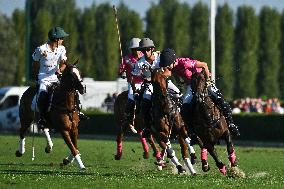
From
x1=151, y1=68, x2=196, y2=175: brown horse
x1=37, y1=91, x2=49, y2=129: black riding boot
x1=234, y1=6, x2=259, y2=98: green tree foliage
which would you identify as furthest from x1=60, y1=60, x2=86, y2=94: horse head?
x1=234, y1=6, x2=259, y2=98: green tree foliage

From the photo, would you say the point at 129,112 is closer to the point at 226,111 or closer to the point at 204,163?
the point at 226,111

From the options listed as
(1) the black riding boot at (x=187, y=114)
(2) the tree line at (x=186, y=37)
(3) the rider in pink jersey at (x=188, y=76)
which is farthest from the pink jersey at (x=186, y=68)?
(2) the tree line at (x=186, y=37)

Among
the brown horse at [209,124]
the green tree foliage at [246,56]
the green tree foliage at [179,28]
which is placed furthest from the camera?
the green tree foliage at [179,28]

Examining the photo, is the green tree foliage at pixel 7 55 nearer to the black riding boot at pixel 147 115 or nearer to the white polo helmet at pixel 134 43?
the white polo helmet at pixel 134 43

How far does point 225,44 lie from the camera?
3150 inches

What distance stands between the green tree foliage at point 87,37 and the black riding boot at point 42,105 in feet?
194

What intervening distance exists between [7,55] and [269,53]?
2348cm

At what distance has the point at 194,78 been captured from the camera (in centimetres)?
1930

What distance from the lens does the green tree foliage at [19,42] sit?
282 ft

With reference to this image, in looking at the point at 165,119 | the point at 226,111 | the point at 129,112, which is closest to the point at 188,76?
the point at 226,111

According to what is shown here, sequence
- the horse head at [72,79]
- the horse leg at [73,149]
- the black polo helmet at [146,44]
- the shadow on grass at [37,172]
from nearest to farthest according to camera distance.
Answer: the shadow on grass at [37,172], the horse leg at [73,149], the horse head at [72,79], the black polo helmet at [146,44]

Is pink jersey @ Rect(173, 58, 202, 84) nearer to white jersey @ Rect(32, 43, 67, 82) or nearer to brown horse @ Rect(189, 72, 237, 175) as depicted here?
brown horse @ Rect(189, 72, 237, 175)

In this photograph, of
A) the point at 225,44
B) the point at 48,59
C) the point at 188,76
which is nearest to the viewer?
the point at 188,76

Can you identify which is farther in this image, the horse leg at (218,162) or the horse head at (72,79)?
the horse head at (72,79)
